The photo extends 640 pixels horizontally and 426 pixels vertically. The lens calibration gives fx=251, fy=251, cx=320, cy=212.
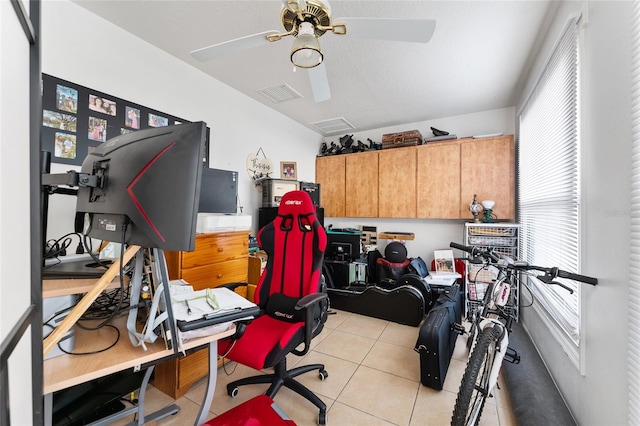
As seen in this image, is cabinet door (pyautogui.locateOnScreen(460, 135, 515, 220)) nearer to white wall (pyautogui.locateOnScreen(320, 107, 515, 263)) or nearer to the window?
white wall (pyautogui.locateOnScreen(320, 107, 515, 263))

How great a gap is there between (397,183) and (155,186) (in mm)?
3751

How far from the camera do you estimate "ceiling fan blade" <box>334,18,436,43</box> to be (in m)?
1.32

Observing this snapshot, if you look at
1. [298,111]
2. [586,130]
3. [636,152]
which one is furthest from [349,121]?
[636,152]

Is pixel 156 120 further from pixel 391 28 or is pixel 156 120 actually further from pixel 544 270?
pixel 544 270

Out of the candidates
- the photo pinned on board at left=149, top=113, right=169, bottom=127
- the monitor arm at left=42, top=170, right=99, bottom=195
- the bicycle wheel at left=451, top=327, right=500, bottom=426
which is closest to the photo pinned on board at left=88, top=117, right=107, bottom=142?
the photo pinned on board at left=149, top=113, right=169, bottom=127

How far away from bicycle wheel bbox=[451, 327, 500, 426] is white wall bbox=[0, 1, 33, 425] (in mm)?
1628

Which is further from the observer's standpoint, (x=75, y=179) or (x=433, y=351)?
(x=433, y=351)

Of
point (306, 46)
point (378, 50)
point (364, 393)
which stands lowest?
point (364, 393)

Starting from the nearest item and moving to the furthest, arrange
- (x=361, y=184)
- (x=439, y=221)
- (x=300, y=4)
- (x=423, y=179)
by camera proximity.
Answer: (x=300, y=4)
(x=423, y=179)
(x=439, y=221)
(x=361, y=184)

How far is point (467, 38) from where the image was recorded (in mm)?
2152

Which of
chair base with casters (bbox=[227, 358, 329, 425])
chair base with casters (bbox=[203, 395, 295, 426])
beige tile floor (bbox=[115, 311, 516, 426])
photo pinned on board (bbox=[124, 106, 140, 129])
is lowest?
beige tile floor (bbox=[115, 311, 516, 426])

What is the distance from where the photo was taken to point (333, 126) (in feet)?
14.5

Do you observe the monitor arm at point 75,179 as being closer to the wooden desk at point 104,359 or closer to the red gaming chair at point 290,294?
the wooden desk at point 104,359

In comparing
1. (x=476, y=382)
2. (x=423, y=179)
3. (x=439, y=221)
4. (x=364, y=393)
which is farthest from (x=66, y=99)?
(x=439, y=221)
